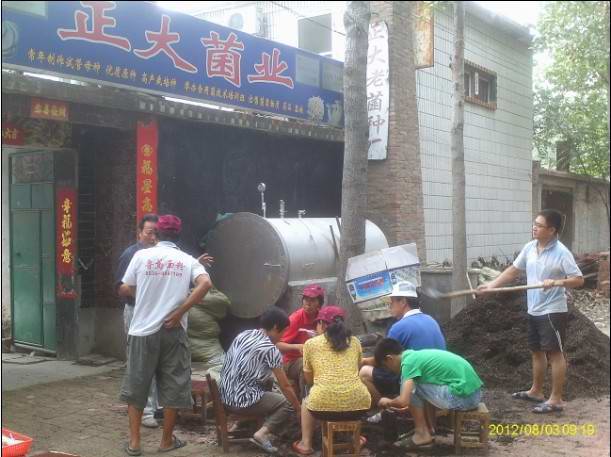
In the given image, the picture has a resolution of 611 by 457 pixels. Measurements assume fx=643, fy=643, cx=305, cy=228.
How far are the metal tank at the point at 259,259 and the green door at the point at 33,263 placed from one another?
1850 millimetres

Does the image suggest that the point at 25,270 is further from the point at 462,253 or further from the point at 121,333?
the point at 462,253

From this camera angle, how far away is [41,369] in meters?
6.89

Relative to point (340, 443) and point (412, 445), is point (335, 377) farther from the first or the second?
point (412, 445)

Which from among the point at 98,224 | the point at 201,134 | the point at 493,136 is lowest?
the point at 98,224

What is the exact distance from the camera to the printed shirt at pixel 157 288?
4.39 meters

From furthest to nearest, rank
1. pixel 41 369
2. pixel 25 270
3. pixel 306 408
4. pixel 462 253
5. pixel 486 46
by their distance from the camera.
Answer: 1. pixel 25 270
2. pixel 41 369
3. pixel 462 253
4. pixel 486 46
5. pixel 306 408

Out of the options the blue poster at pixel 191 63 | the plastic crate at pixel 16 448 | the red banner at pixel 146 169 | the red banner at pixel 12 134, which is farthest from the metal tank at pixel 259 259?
the plastic crate at pixel 16 448

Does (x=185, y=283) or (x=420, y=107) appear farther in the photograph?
(x=420, y=107)

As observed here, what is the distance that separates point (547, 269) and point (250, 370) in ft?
7.59

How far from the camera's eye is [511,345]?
635 centimetres

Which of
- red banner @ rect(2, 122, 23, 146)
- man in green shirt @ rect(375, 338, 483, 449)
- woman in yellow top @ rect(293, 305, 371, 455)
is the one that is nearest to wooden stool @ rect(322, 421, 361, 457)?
woman in yellow top @ rect(293, 305, 371, 455)

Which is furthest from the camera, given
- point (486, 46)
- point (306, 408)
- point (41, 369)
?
point (41, 369)

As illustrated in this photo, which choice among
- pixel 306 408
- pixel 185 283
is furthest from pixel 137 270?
pixel 306 408

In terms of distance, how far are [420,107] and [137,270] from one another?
4129 mm
